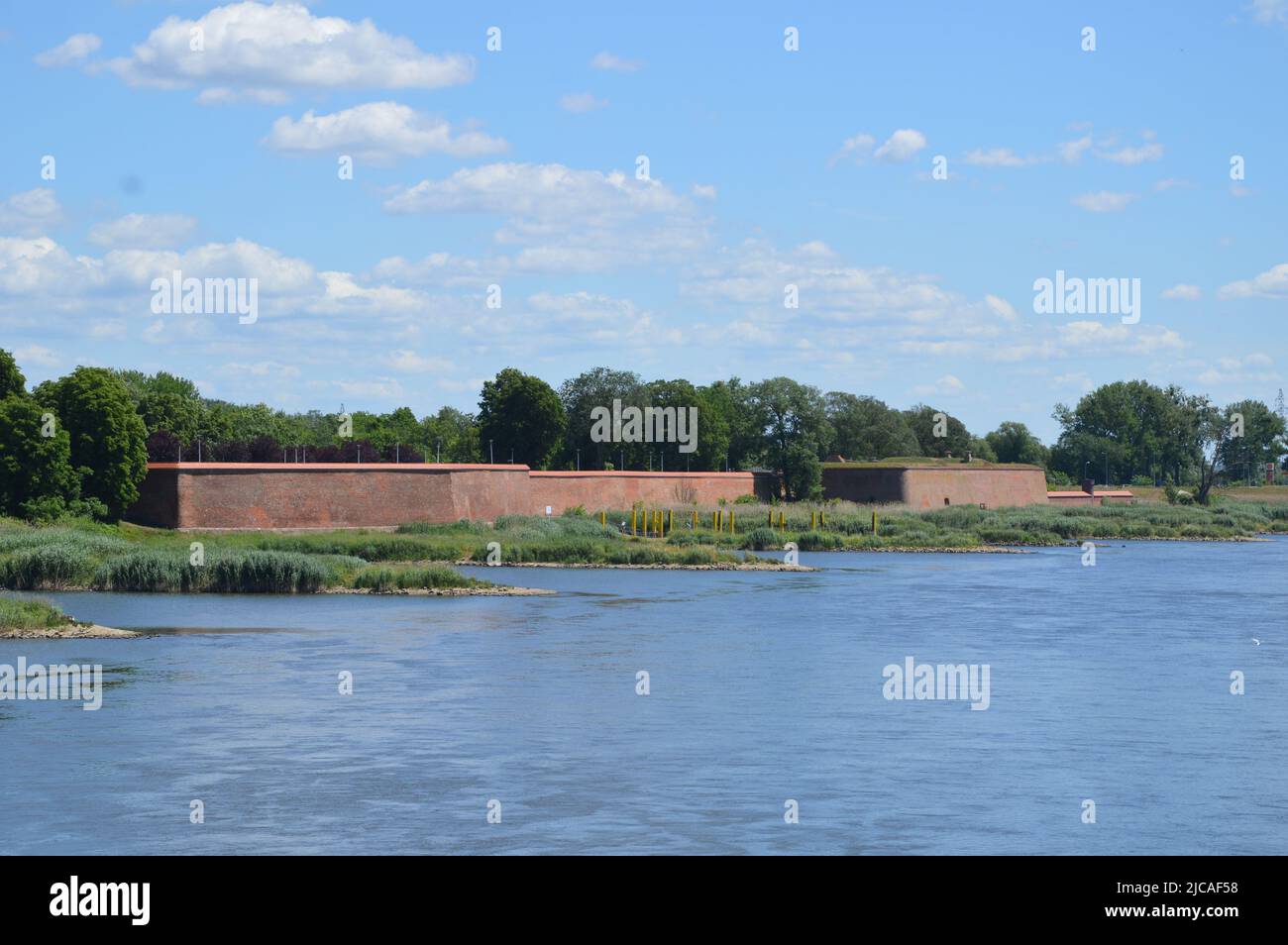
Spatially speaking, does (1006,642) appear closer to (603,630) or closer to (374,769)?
(603,630)

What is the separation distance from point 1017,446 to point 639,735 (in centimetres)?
12103

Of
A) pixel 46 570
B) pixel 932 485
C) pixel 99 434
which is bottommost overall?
pixel 46 570

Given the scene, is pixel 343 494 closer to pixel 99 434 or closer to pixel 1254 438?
pixel 99 434

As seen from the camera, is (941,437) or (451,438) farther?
(941,437)

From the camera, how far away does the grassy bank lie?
43.8 meters

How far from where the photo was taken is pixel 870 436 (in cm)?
12731

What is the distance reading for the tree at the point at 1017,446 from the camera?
453ft

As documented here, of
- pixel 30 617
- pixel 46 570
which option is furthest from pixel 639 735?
pixel 46 570

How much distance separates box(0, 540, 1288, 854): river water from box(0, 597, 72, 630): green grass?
1386 mm

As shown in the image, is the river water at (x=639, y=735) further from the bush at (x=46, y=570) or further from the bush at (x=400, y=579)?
the bush at (x=400, y=579)

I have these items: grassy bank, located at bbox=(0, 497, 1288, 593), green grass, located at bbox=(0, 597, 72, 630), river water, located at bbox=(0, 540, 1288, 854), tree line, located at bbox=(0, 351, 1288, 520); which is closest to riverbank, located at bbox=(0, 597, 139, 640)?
green grass, located at bbox=(0, 597, 72, 630)

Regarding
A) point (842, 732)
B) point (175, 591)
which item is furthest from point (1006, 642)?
point (175, 591)

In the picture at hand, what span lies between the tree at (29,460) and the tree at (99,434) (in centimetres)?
128

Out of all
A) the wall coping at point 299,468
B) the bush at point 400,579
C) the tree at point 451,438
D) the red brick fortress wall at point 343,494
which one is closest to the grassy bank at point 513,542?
the bush at point 400,579
